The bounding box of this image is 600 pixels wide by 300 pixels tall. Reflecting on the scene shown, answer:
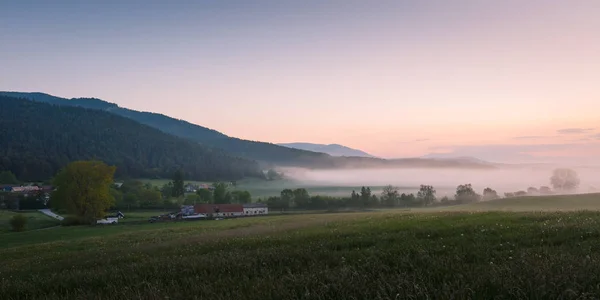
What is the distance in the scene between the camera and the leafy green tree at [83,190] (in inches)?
2539

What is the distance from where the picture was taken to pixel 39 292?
7.97m

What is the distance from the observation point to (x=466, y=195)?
392ft

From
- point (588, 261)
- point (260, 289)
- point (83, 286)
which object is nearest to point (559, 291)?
point (588, 261)

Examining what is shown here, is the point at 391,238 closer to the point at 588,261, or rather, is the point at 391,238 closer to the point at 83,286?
the point at 588,261

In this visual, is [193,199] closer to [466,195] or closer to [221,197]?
[221,197]

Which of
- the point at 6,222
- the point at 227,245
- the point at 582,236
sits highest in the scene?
Answer: the point at 582,236

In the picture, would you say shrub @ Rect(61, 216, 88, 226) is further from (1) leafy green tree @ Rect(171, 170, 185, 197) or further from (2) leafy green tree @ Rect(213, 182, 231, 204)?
(1) leafy green tree @ Rect(171, 170, 185, 197)

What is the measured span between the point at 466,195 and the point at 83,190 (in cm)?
10623

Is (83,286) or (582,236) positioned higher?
(582,236)

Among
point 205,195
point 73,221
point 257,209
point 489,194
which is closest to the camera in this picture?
point 73,221

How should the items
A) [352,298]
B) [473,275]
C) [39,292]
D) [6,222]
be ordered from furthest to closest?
[6,222]
[39,292]
[473,275]
[352,298]

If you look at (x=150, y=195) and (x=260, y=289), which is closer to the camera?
(x=260, y=289)

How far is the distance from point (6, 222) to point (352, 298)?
83437 mm

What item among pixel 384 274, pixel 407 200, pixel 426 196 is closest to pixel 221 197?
pixel 407 200
